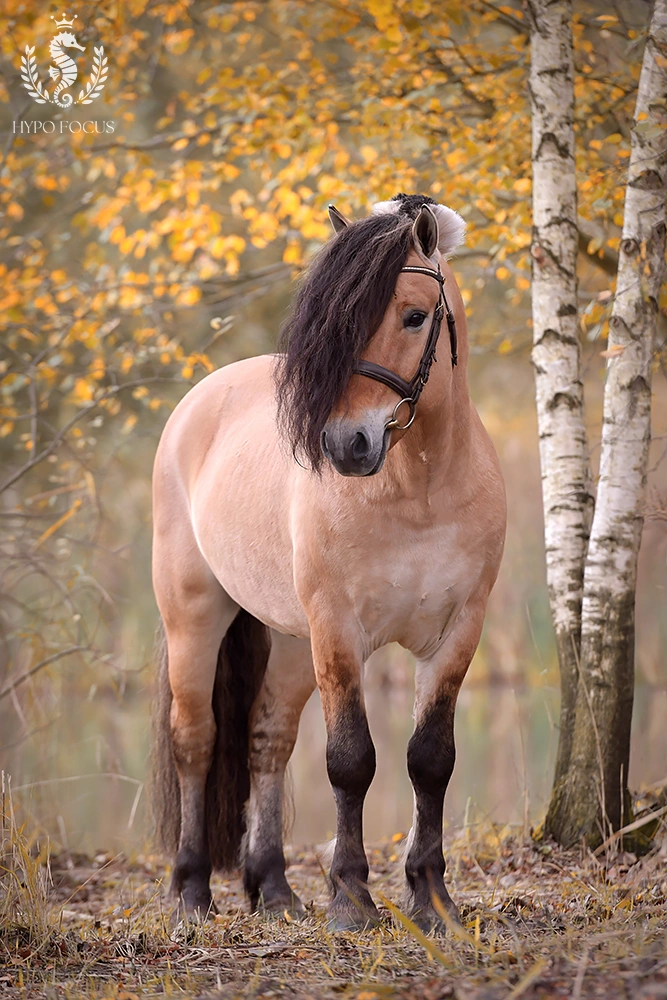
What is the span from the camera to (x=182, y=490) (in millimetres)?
4789

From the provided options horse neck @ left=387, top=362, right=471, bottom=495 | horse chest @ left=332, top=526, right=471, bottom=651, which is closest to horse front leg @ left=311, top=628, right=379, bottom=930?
horse chest @ left=332, top=526, right=471, bottom=651

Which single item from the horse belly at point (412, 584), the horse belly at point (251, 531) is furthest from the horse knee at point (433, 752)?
the horse belly at point (251, 531)

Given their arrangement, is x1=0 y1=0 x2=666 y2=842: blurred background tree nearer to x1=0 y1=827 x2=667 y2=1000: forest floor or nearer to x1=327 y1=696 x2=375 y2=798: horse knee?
x1=0 y1=827 x2=667 y2=1000: forest floor

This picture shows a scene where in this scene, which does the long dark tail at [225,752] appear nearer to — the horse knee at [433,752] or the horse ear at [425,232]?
the horse knee at [433,752]

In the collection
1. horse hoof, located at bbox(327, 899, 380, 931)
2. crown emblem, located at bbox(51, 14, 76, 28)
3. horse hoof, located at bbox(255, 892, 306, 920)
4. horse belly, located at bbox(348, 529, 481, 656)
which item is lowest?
horse hoof, located at bbox(255, 892, 306, 920)

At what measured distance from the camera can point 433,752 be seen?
3.56 m

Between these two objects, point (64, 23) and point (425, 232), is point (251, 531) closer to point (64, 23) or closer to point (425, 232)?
point (425, 232)

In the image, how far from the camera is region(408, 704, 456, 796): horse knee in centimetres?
356

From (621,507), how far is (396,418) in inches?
67.5

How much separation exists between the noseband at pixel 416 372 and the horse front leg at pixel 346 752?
34.3 inches

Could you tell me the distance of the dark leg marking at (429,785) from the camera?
353 cm

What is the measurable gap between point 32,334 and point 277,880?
4169 mm

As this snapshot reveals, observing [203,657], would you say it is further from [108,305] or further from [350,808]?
[108,305]

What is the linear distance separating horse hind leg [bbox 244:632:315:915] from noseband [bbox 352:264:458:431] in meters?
1.79
